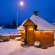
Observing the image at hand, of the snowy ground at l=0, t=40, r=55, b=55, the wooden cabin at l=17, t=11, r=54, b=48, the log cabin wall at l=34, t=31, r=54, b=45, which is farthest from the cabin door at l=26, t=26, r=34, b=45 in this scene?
the snowy ground at l=0, t=40, r=55, b=55

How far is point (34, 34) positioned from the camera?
11.9 m

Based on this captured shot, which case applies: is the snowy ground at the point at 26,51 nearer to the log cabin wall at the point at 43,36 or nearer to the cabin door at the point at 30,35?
the cabin door at the point at 30,35

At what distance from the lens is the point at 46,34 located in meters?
12.2

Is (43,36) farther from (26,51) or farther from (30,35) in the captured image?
(26,51)

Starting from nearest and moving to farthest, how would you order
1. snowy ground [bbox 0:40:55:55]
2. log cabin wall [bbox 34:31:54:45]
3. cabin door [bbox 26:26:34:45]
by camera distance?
snowy ground [bbox 0:40:55:55] → log cabin wall [bbox 34:31:54:45] → cabin door [bbox 26:26:34:45]

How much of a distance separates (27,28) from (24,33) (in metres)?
0.94

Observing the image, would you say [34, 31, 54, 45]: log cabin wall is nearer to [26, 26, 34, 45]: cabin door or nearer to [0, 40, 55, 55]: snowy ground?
[26, 26, 34, 45]: cabin door

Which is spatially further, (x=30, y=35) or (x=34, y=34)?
(x=30, y=35)

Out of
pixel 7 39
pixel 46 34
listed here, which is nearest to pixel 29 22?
pixel 46 34

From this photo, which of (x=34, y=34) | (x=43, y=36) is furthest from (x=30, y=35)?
(x=43, y=36)

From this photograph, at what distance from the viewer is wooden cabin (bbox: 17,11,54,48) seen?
38.0ft

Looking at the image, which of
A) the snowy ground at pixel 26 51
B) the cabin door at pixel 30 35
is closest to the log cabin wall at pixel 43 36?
the cabin door at pixel 30 35

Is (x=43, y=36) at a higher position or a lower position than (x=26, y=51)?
higher

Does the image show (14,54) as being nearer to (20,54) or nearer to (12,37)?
(20,54)
